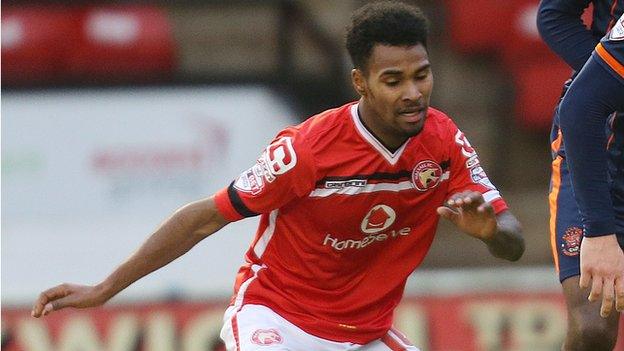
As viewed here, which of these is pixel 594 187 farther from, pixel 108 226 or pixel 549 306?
pixel 108 226

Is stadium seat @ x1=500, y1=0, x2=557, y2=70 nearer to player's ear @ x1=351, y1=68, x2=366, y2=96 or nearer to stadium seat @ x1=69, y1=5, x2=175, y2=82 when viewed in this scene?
stadium seat @ x1=69, y1=5, x2=175, y2=82

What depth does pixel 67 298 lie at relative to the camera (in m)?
4.31

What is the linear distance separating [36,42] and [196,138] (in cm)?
111

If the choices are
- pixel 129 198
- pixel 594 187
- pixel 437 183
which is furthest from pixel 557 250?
pixel 129 198

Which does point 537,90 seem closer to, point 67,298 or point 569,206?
point 569,206

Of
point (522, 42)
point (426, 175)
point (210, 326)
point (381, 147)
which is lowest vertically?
point (210, 326)

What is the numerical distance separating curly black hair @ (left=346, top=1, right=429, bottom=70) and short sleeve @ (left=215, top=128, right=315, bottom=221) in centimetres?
33

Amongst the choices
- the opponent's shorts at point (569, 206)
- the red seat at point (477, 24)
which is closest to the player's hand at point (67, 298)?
the opponent's shorts at point (569, 206)

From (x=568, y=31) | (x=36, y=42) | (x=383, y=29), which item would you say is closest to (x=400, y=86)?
(x=383, y=29)

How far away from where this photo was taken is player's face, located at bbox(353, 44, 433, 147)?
13.2 feet

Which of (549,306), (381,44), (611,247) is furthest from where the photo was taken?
(549,306)

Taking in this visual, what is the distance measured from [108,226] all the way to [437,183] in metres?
3.54

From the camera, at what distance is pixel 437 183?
14.0ft

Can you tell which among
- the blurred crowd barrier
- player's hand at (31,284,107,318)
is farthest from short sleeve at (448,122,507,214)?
the blurred crowd barrier
